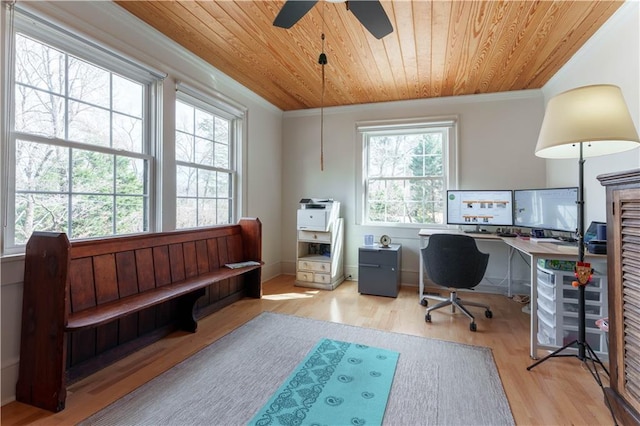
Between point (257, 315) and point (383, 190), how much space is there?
239 centimetres

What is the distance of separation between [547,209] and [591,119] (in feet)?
5.06

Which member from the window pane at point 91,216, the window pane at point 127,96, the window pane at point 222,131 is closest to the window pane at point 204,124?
the window pane at point 222,131

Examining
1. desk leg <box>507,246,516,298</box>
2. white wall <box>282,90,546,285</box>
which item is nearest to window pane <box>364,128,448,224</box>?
white wall <box>282,90,546,285</box>

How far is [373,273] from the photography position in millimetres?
3506

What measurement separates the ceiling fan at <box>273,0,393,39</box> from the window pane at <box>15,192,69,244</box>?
1.83 meters

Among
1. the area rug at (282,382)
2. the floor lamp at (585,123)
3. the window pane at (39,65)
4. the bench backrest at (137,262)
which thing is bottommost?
the area rug at (282,382)

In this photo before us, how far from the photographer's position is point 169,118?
2.61 meters

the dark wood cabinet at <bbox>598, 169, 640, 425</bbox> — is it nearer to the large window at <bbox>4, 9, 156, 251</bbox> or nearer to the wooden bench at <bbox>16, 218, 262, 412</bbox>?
the wooden bench at <bbox>16, 218, 262, 412</bbox>

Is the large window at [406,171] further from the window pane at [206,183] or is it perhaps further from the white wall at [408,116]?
the window pane at [206,183]

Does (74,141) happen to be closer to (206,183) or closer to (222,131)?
(206,183)

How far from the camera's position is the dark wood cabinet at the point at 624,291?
4.09 ft

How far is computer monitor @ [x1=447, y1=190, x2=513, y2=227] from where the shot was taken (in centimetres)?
330

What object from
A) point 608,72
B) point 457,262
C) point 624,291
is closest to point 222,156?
point 457,262

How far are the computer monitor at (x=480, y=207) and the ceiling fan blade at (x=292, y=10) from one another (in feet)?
8.81
